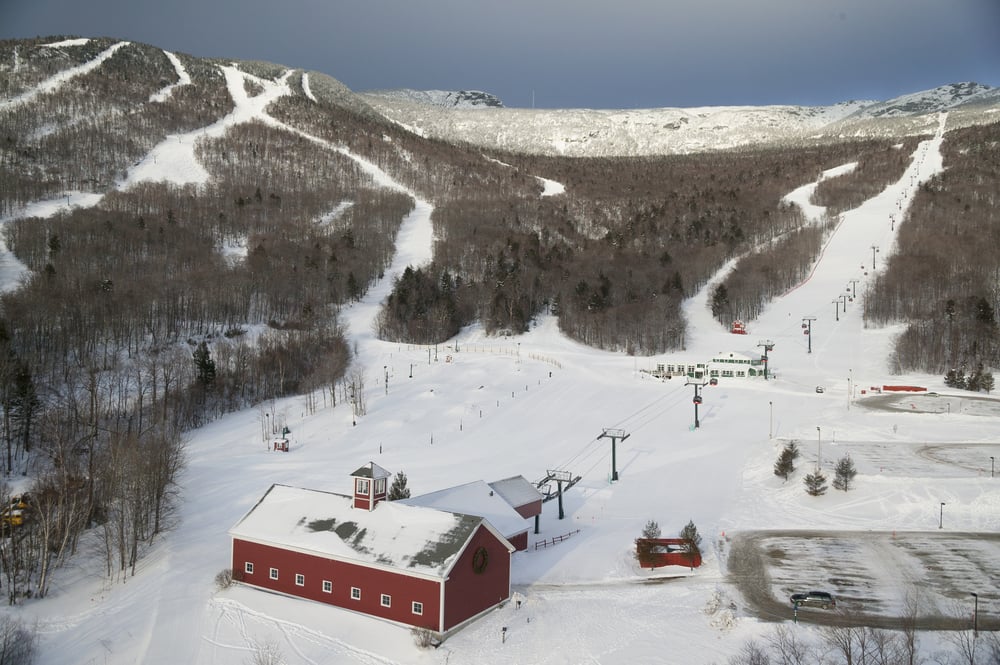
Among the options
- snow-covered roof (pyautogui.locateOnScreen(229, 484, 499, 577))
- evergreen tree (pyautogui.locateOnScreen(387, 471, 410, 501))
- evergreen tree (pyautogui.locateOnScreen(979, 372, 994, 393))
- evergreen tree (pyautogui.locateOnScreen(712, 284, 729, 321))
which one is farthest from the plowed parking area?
evergreen tree (pyautogui.locateOnScreen(712, 284, 729, 321))

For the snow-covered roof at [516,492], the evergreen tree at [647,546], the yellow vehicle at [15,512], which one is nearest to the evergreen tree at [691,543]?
the evergreen tree at [647,546]

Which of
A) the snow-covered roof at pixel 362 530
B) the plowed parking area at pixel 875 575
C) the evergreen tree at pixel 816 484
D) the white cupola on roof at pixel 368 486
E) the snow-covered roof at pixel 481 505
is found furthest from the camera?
the evergreen tree at pixel 816 484

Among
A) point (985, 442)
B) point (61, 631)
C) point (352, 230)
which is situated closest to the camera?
point (61, 631)

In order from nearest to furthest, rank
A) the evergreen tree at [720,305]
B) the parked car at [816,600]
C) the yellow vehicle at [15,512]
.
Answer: the parked car at [816,600] < the yellow vehicle at [15,512] < the evergreen tree at [720,305]

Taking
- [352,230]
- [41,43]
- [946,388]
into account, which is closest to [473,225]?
[352,230]

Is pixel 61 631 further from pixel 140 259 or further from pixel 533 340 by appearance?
pixel 140 259

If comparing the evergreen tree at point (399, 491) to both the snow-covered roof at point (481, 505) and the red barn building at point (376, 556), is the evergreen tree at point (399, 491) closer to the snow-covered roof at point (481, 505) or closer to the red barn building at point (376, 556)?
the snow-covered roof at point (481, 505)

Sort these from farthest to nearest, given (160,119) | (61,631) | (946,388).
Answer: (160,119) < (946,388) < (61,631)
